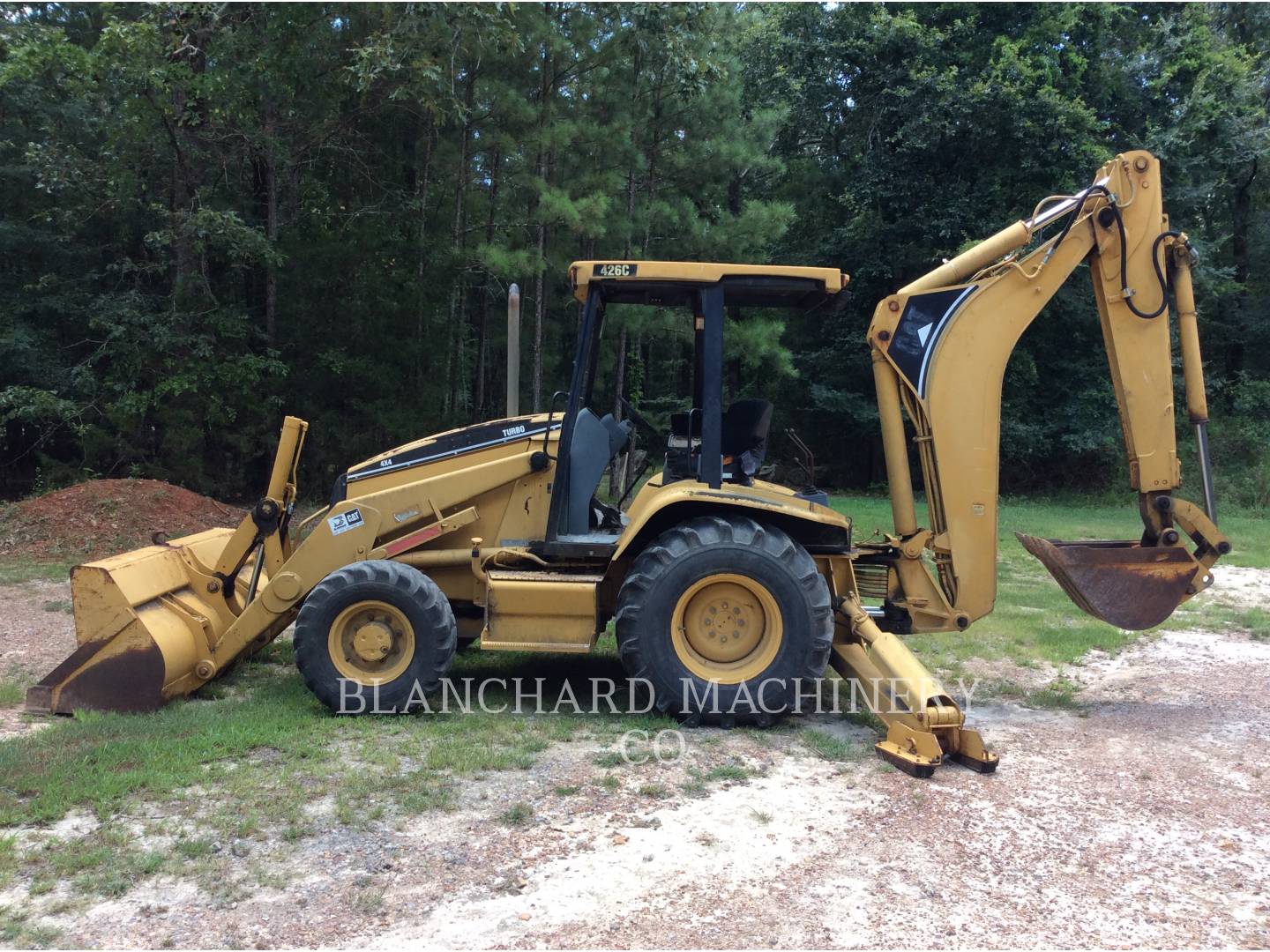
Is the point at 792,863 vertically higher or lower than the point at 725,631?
lower

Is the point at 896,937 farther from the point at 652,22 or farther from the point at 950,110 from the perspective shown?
the point at 950,110

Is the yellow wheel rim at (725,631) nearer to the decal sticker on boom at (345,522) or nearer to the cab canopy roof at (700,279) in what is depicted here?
the cab canopy roof at (700,279)

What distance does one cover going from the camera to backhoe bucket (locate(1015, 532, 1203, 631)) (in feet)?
18.1

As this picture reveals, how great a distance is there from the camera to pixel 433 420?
50.4 ft

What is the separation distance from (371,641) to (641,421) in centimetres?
237

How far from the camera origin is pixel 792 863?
12.0 feet

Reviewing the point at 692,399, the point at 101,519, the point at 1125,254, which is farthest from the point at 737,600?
the point at 101,519

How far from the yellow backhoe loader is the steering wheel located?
0.13 meters

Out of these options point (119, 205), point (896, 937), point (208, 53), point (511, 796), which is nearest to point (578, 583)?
point (511, 796)

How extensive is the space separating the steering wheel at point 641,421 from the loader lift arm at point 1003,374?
1528 millimetres

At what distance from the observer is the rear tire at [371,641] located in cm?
539

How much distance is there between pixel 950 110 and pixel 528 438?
15.9 meters

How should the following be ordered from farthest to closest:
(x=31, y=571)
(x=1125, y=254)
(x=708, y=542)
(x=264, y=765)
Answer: (x=31, y=571), (x=1125, y=254), (x=708, y=542), (x=264, y=765)

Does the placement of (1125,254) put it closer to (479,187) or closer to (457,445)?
(457,445)
